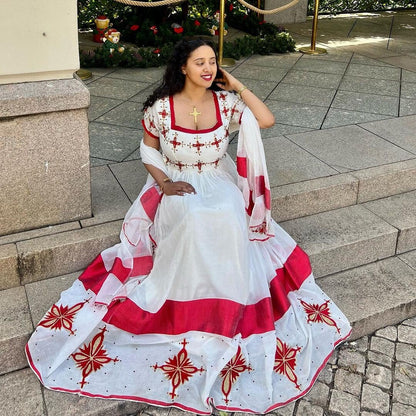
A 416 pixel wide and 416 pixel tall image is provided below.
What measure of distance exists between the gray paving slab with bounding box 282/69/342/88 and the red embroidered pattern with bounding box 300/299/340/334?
11.7ft

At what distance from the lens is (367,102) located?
222 inches

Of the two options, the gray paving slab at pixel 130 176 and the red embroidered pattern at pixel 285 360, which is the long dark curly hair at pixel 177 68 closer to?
the gray paving slab at pixel 130 176

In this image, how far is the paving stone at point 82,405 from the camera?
2613mm

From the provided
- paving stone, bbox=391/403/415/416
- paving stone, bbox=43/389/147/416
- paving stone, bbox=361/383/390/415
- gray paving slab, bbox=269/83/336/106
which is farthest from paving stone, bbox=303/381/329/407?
gray paving slab, bbox=269/83/336/106

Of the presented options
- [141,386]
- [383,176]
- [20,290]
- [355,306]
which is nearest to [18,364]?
[20,290]

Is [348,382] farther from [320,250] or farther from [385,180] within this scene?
[385,180]

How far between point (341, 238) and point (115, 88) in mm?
3245

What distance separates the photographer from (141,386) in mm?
2734

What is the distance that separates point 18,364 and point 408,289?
7.69 ft

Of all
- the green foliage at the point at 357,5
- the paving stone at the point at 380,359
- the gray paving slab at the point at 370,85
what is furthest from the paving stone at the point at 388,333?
the green foliage at the point at 357,5

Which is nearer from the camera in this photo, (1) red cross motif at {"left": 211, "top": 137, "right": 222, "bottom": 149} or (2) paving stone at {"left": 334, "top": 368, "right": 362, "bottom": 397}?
(2) paving stone at {"left": 334, "top": 368, "right": 362, "bottom": 397}

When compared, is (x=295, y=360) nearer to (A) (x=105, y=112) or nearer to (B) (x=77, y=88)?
(B) (x=77, y=88)

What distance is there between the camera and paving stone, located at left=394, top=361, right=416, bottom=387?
2975 millimetres

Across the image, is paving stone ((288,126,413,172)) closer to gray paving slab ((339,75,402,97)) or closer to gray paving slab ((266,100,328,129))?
gray paving slab ((266,100,328,129))
